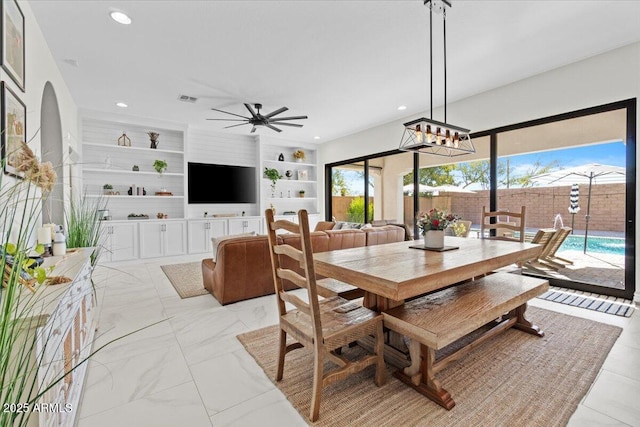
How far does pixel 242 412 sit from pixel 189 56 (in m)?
3.56

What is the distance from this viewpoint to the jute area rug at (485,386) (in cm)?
160

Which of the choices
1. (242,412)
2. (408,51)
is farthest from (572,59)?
(242,412)

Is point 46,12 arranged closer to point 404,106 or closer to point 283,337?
point 283,337

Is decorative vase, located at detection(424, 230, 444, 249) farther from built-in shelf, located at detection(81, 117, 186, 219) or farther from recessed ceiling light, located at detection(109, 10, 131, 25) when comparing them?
built-in shelf, located at detection(81, 117, 186, 219)

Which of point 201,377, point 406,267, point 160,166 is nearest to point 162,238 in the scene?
point 160,166

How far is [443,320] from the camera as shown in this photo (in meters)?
1.74

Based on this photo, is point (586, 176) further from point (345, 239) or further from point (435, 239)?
point (345, 239)

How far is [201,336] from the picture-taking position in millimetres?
2553

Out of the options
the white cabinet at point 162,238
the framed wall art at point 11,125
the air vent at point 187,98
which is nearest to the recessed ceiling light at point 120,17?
the framed wall art at point 11,125

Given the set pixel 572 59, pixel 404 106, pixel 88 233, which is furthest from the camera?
pixel 404 106

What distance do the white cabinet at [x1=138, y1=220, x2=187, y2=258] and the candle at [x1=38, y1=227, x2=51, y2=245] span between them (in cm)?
373

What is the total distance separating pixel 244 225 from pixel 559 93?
19.6 feet

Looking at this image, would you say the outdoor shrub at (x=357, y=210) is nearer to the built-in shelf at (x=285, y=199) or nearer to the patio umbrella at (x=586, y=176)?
the built-in shelf at (x=285, y=199)

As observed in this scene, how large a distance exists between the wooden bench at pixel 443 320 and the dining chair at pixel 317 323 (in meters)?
0.17
